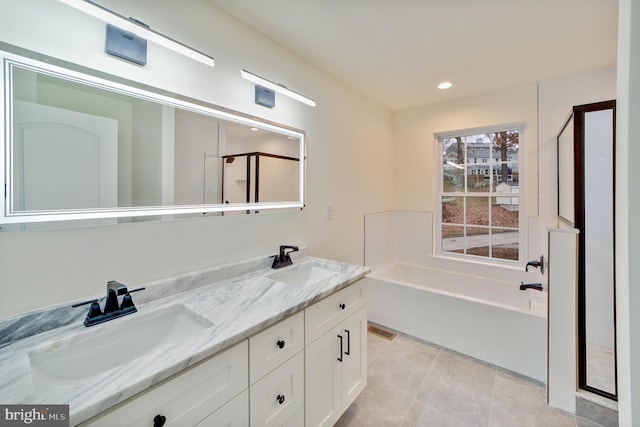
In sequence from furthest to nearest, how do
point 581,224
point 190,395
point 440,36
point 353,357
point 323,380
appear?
point 440,36 → point 581,224 → point 353,357 → point 323,380 → point 190,395

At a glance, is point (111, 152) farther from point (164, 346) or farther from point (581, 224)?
point (581, 224)

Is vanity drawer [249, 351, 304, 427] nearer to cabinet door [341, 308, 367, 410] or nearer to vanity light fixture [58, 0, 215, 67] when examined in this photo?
cabinet door [341, 308, 367, 410]

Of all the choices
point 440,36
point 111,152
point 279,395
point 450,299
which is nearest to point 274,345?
point 279,395

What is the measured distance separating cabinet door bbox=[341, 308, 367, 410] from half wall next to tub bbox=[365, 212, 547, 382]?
98 centimetres

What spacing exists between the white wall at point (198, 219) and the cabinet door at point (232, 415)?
2.30ft

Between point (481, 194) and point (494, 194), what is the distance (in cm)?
13

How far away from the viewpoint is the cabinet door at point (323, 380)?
1.28 metres

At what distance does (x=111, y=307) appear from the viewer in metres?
1.06

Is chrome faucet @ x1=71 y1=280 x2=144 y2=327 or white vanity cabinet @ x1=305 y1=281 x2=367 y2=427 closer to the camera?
chrome faucet @ x1=71 y1=280 x2=144 y2=327

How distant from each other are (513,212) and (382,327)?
1.85 metres

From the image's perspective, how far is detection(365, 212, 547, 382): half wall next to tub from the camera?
1984mm

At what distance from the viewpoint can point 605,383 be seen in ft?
5.68

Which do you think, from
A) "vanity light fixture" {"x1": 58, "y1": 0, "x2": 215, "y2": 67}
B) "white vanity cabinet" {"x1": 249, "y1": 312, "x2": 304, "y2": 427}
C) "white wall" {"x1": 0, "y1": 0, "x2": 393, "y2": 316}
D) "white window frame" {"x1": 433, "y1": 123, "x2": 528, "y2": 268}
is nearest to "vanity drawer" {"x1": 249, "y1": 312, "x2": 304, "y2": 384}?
"white vanity cabinet" {"x1": 249, "y1": 312, "x2": 304, "y2": 427}

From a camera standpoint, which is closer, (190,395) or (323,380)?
(190,395)
